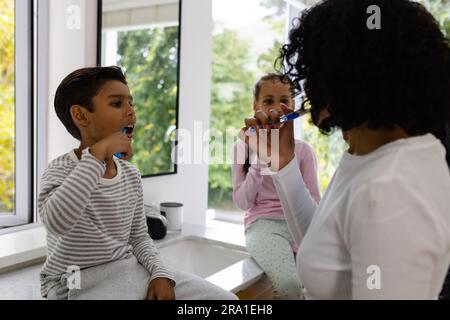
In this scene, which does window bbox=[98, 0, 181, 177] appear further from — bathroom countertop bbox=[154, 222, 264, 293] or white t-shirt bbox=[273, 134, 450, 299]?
white t-shirt bbox=[273, 134, 450, 299]

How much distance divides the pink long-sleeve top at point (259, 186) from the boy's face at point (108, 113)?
0.62 m

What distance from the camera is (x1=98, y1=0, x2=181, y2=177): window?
147 centimetres

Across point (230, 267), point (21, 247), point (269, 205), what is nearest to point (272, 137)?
point (230, 267)

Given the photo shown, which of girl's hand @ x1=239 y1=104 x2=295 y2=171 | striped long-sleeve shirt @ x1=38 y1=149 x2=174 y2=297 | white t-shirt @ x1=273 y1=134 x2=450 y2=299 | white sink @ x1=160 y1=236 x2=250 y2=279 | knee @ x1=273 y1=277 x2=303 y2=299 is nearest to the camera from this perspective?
white t-shirt @ x1=273 y1=134 x2=450 y2=299

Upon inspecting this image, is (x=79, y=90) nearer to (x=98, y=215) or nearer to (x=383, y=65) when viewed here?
(x=98, y=215)

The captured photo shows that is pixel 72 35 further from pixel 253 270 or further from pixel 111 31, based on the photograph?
pixel 253 270

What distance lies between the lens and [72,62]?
1331 millimetres

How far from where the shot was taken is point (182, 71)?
1.75 m

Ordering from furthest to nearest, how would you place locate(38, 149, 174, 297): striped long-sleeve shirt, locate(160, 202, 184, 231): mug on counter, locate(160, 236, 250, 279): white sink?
locate(160, 202, 184, 231): mug on counter
locate(160, 236, 250, 279): white sink
locate(38, 149, 174, 297): striped long-sleeve shirt

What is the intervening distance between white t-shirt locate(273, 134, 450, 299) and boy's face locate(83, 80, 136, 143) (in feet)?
1.89

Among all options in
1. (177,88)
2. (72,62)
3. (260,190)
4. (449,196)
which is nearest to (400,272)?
(449,196)

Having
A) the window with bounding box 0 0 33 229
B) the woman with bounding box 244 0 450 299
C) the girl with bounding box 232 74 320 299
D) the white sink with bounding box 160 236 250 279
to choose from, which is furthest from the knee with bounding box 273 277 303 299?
the window with bounding box 0 0 33 229

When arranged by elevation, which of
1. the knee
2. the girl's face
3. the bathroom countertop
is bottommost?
the knee

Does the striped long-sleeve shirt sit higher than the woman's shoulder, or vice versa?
the woman's shoulder
